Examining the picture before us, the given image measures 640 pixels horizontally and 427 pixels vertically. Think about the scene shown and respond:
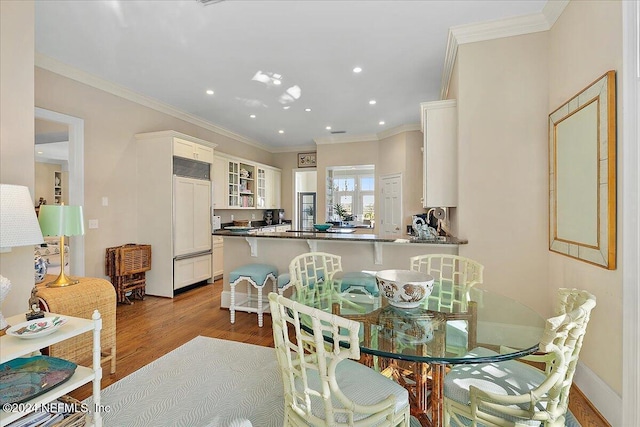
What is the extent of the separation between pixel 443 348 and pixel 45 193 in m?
9.52

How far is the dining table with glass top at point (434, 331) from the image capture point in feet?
4.18

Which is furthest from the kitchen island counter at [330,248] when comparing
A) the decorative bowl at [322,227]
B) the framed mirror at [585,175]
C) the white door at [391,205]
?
the white door at [391,205]

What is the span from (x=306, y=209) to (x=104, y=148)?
4913 millimetres

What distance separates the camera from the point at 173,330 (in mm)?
3174

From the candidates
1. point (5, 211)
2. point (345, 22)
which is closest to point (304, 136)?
point (345, 22)

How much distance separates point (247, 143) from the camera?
7004mm

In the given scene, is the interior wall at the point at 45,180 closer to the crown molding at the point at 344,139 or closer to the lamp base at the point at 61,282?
the crown molding at the point at 344,139

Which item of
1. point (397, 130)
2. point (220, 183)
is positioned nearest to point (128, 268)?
point (220, 183)

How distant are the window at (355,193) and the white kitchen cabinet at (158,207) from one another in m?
4.30

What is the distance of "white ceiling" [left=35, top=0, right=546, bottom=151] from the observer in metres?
2.51

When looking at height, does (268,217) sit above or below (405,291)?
above

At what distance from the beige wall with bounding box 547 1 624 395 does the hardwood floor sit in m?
0.39

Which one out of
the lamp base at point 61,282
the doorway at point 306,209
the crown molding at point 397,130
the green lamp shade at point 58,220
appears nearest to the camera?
the green lamp shade at point 58,220

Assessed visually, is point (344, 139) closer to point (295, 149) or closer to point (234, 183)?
point (295, 149)
